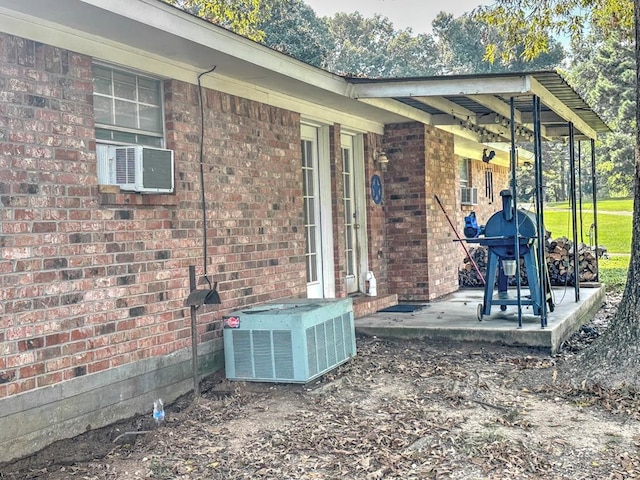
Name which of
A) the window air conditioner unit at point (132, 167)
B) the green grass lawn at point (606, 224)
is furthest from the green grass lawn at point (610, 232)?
the window air conditioner unit at point (132, 167)

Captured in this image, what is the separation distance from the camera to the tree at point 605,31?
572cm

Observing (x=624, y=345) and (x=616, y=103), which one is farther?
(x=616, y=103)

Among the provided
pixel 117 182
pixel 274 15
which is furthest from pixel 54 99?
pixel 274 15

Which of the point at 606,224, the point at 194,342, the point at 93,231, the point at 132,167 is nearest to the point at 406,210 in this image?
the point at 194,342

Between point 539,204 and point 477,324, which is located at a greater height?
point 539,204

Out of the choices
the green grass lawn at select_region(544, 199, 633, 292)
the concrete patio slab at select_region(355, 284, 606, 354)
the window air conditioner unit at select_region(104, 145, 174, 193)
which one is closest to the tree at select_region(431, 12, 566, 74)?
the green grass lawn at select_region(544, 199, 633, 292)

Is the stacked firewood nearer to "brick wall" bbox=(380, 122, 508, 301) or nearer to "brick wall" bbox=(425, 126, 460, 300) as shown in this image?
"brick wall" bbox=(425, 126, 460, 300)

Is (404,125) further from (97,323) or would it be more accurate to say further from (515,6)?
(97,323)

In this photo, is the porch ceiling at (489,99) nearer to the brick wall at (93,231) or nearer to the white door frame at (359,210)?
the white door frame at (359,210)

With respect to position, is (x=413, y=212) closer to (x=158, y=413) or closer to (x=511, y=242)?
(x=511, y=242)

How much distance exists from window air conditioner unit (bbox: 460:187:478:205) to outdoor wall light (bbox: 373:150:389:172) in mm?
3625

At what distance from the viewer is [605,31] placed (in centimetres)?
1138

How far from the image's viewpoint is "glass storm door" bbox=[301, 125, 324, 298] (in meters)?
8.61

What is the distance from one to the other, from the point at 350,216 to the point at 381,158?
3.40 feet
